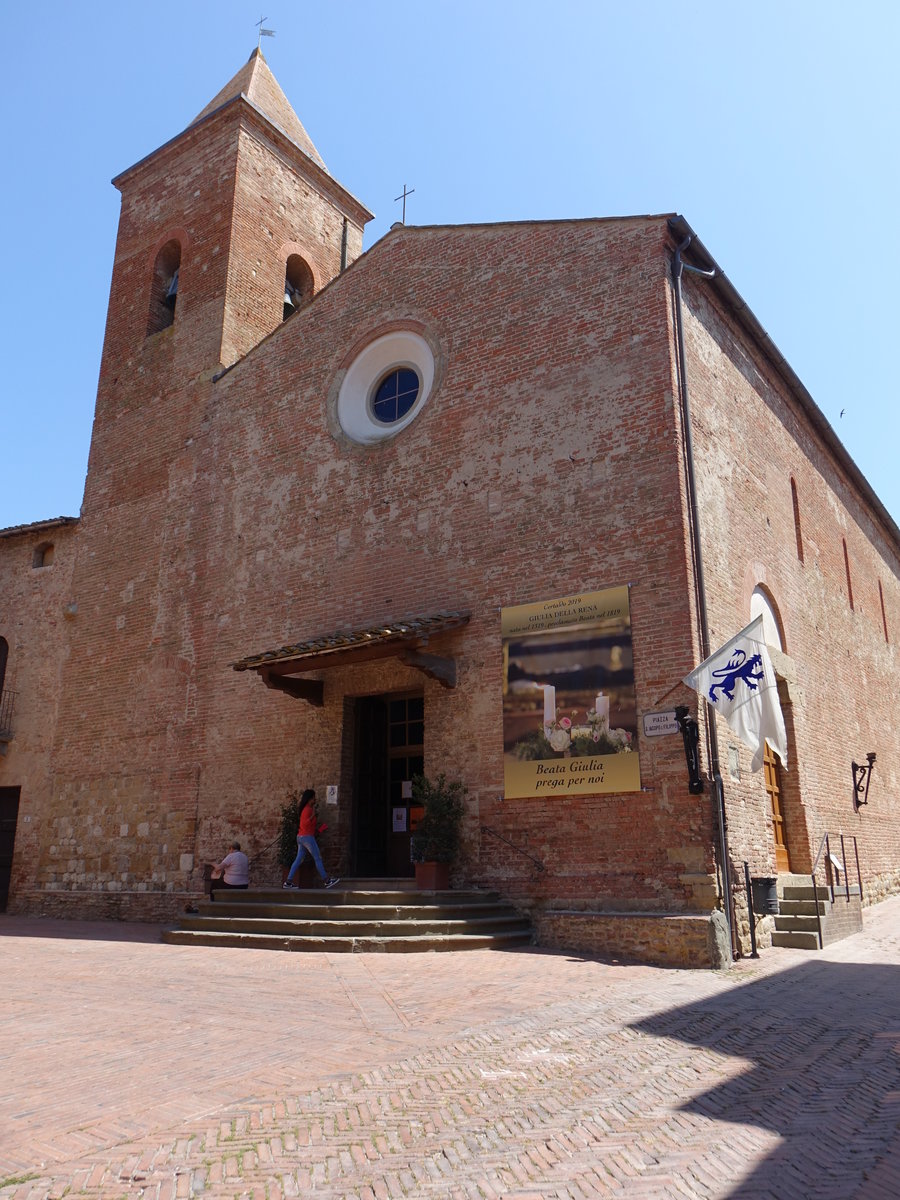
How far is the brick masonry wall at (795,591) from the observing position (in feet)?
37.4

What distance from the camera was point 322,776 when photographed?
42.2ft

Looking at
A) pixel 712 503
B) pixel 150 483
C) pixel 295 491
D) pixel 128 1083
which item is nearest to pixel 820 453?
pixel 712 503

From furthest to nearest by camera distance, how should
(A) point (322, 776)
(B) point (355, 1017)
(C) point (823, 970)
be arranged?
(A) point (322, 776)
(C) point (823, 970)
(B) point (355, 1017)

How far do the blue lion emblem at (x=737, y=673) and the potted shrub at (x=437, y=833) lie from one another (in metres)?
3.51

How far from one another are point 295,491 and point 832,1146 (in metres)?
12.4

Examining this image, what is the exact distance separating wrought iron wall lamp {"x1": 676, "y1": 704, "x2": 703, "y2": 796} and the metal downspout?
28 cm

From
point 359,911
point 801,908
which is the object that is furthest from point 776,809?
point 359,911

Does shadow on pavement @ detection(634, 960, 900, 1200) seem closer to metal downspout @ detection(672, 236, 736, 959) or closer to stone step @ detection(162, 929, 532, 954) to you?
metal downspout @ detection(672, 236, 736, 959)

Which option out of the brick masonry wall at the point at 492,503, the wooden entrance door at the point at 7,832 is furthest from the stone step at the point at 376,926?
the wooden entrance door at the point at 7,832

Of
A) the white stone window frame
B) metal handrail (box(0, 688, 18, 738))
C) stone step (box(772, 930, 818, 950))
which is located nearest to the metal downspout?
stone step (box(772, 930, 818, 950))

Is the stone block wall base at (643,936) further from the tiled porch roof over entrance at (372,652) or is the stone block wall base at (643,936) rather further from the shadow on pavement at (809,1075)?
the tiled porch roof over entrance at (372,652)

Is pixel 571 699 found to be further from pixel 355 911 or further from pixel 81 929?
pixel 81 929

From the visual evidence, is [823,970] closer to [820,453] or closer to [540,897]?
[540,897]

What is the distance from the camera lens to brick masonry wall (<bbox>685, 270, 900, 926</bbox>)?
37.4 feet
